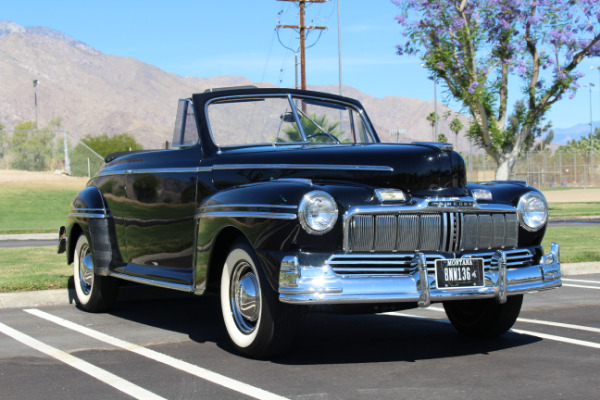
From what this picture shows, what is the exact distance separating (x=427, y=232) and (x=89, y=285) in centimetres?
409

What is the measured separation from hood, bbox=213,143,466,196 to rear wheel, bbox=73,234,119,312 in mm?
2441

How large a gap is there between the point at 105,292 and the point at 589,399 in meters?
4.92

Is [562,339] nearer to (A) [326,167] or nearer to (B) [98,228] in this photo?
(A) [326,167]

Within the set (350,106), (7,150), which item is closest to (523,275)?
(350,106)

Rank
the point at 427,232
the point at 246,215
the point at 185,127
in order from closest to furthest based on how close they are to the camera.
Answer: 1. the point at 427,232
2. the point at 246,215
3. the point at 185,127

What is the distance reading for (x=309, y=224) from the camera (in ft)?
16.6

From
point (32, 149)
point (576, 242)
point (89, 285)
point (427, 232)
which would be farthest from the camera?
point (32, 149)

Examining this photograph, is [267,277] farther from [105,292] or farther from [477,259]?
[105,292]

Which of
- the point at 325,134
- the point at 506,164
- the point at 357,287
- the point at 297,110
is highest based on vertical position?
the point at 506,164

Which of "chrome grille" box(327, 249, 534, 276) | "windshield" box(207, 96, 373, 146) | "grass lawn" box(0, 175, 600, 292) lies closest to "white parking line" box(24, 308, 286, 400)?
"chrome grille" box(327, 249, 534, 276)

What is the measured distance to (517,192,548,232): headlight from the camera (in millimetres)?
5926

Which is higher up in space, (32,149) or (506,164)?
(32,149)

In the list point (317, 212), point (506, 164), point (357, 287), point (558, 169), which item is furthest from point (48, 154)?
point (558, 169)

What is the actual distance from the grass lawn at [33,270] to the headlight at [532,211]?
5078 millimetres
